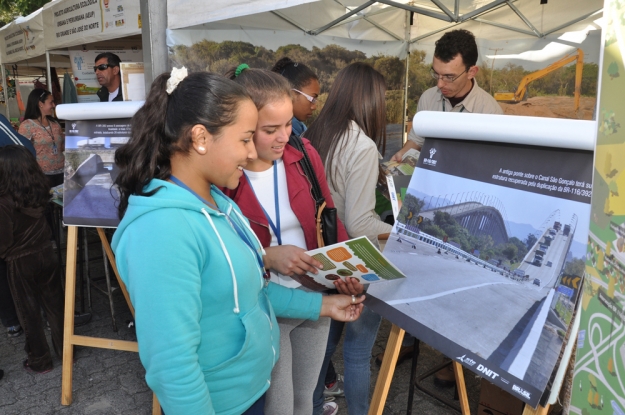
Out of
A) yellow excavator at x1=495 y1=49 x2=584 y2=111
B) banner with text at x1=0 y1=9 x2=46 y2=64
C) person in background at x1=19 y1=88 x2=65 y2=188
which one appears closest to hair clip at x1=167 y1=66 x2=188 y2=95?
yellow excavator at x1=495 y1=49 x2=584 y2=111

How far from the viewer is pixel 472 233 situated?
156cm

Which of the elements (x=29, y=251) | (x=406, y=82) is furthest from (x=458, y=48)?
(x=406, y=82)

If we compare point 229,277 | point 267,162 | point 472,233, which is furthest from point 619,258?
point 267,162

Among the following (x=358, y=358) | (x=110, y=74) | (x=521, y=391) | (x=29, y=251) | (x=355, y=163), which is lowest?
(x=358, y=358)

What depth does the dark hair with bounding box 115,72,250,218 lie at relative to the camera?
1266mm

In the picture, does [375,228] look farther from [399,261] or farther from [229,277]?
[229,277]

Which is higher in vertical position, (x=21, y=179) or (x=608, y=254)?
(x=608, y=254)

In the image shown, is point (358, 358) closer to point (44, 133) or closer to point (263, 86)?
point (263, 86)

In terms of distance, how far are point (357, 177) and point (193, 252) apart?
3.55 ft

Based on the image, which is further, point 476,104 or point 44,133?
point 44,133

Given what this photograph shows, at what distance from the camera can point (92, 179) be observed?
9.48 feet

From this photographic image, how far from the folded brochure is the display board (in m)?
0.59

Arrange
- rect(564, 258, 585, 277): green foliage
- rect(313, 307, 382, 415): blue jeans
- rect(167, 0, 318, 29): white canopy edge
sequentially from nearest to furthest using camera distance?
1. rect(564, 258, 585, 277): green foliage
2. rect(313, 307, 382, 415): blue jeans
3. rect(167, 0, 318, 29): white canopy edge

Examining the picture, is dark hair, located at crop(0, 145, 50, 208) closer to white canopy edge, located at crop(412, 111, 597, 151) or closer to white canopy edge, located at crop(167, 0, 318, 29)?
white canopy edge, located at crop(167, 0, 318, 29)
